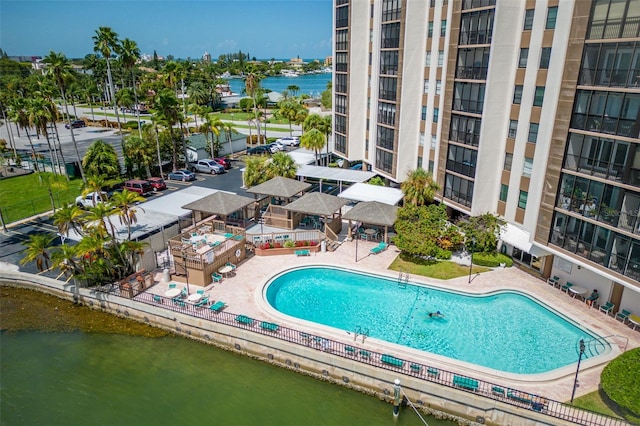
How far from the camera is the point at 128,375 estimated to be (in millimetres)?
25438

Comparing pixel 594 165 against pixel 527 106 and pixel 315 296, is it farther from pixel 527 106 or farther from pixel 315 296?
pixel 315 296

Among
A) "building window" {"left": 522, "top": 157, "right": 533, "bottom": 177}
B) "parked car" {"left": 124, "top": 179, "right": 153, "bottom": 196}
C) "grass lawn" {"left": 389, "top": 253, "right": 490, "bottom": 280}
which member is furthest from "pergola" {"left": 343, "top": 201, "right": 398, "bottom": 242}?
"parked car" {"left": 124, "top": 179, "right": 153, "bottom": 196}

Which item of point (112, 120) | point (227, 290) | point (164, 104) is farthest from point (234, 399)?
point (112, 120)

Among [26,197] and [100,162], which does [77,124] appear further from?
[26,197]

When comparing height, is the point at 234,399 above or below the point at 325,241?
below

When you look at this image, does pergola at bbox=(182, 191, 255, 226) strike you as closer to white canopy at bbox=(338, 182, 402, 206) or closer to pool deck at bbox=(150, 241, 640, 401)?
pool deck at bbox=(150, 241, 640, 401)

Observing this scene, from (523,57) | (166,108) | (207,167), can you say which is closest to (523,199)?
(523,57)

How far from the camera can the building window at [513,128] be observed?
107ft

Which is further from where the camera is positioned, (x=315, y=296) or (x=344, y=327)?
(x=315, y=296)

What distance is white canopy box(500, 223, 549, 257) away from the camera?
101 ft

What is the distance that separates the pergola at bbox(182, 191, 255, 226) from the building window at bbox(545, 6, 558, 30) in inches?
1106

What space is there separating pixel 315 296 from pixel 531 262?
1731 cm

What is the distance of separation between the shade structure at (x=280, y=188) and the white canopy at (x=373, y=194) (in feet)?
14.7

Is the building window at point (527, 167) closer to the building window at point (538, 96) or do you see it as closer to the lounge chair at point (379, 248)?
the building window at point (538, 96)
